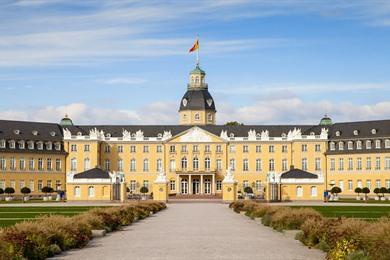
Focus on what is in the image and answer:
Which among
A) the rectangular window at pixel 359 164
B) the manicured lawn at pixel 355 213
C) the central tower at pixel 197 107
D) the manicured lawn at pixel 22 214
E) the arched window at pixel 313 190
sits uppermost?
the central tower at pixel 197 107

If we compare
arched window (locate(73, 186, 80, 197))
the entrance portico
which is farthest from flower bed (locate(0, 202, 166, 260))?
the entrance portico

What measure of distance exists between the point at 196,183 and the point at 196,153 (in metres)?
4.18

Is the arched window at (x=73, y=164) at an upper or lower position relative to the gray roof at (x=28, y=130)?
lower

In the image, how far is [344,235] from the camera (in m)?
17.9

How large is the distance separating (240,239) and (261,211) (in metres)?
14.3

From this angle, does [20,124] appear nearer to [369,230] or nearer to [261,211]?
[261,211]

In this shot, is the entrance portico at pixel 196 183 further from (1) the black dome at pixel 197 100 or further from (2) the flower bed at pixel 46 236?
(2) the flower bed at pixel 46 236

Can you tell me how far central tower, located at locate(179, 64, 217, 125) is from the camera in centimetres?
11000

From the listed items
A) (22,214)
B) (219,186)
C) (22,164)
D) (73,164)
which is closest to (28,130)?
(22,164)

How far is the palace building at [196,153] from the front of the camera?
96.6 metres

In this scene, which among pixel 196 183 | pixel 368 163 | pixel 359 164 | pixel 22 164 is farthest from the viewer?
pixel 196 183

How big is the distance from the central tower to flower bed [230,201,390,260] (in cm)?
8191

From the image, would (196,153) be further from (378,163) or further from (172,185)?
(378,163)

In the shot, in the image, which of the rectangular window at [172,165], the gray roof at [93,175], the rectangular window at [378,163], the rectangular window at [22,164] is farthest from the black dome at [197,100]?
the gray roof at [93,175]
